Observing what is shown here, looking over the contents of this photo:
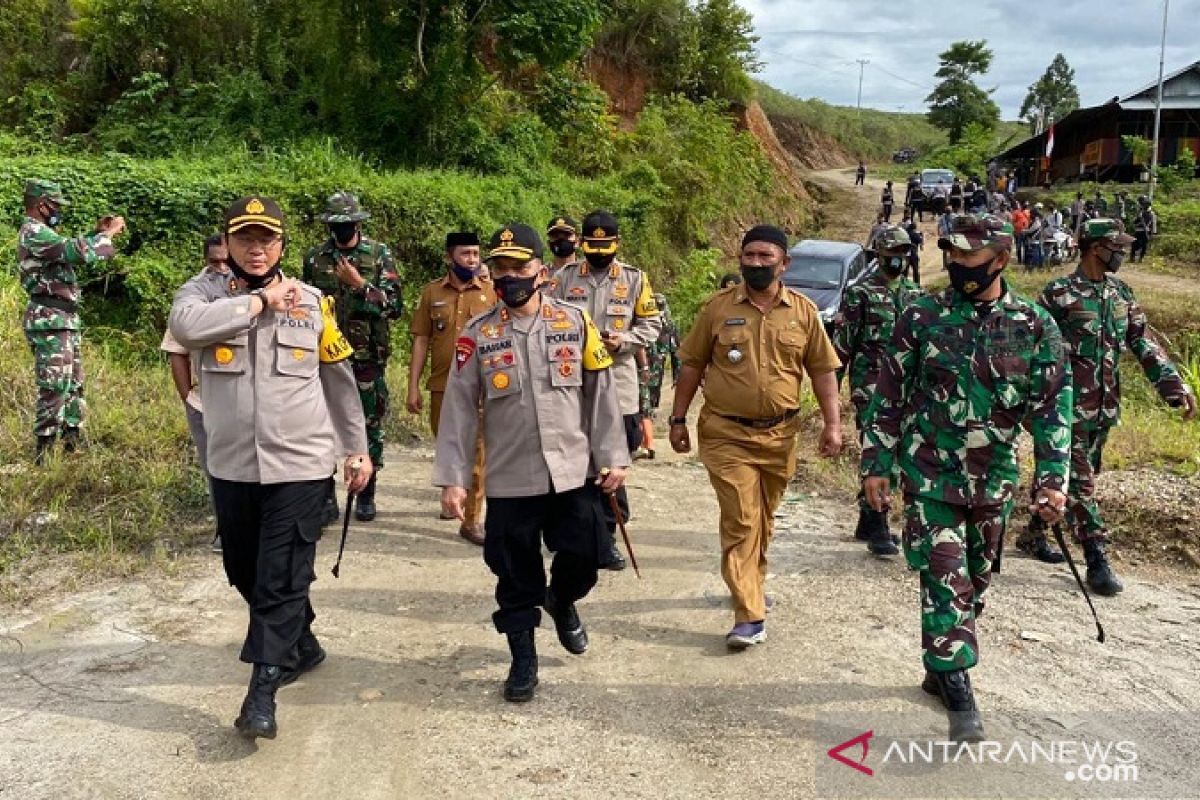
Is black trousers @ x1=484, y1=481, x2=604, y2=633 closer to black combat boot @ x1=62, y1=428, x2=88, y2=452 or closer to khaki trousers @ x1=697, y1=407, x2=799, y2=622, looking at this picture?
khaki trousers @ x1=697, y1=407, x2=799, y2=622

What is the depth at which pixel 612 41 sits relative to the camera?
83.7 feet

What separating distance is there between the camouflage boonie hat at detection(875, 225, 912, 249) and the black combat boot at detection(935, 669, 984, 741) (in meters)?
2.81

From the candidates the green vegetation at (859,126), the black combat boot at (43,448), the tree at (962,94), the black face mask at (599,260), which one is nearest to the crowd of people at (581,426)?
the black face mask at (599,260)

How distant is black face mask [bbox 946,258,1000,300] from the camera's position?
349cm

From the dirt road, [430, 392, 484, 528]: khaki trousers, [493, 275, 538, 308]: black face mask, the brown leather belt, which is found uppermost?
[493, 275, 538, 308]: black face mask

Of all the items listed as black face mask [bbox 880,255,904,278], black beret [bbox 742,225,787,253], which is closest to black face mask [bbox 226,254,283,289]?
black beret [bbox 742,225,787,253]

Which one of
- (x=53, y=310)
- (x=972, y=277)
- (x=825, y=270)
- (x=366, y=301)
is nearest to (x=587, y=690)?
(x=972, y=277)

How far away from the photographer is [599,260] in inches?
218

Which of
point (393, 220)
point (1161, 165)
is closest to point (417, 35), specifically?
point (393, 220)

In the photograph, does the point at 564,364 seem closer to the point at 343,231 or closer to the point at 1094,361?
the point at 343,231

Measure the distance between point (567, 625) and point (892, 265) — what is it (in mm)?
2964

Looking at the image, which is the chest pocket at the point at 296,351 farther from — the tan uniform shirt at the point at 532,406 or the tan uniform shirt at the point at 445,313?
the tan uniform shirt at the point at 445,313

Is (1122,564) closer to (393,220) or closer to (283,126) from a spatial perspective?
(393,220)

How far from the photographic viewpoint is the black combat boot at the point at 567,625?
4.14m
